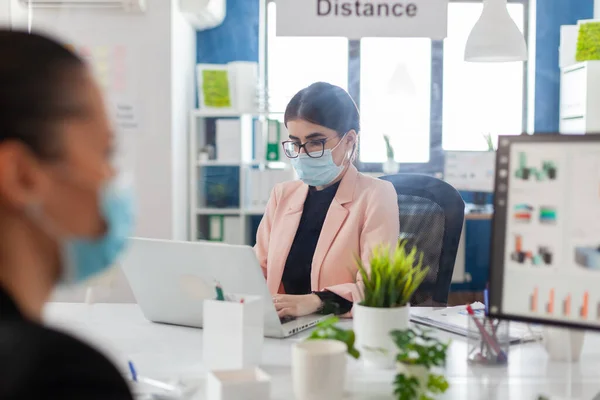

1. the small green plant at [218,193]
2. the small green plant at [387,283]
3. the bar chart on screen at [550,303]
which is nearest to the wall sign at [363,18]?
the small green plant at [387,283]

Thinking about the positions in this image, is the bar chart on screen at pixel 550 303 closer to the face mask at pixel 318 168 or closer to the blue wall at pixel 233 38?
the face mask at pixel 318 168

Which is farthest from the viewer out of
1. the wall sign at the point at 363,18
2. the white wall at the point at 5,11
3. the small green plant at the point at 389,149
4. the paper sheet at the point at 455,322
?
the small green plant at the point at 389,149

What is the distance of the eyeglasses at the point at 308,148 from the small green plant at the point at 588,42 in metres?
2.93

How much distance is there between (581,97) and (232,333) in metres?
4.17

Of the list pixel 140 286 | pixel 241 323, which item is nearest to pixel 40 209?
pixel 241 323

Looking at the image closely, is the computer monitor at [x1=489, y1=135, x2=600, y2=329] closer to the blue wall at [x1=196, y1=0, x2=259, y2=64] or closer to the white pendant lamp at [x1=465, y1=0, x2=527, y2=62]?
the white pendant lamp at [x1=465, y1=0, x2=527, y2=62]

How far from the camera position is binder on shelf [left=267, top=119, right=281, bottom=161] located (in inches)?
186

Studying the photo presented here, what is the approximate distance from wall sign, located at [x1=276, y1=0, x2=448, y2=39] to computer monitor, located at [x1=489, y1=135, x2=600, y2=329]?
4.93 feet

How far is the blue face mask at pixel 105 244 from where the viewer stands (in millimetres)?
697

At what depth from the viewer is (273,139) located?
474 cm

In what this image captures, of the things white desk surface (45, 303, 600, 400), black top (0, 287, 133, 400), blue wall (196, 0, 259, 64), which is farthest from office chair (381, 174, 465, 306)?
blue wall (196, 0, 259, 64)

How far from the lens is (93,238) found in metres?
0.72

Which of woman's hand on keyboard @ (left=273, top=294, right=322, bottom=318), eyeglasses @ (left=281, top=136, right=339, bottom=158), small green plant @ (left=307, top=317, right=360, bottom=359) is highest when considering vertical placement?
eyeglasses @ (left=281, top=136, right=339, bottom=158)

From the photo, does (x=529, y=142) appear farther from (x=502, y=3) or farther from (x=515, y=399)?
(x=502, y=3)
